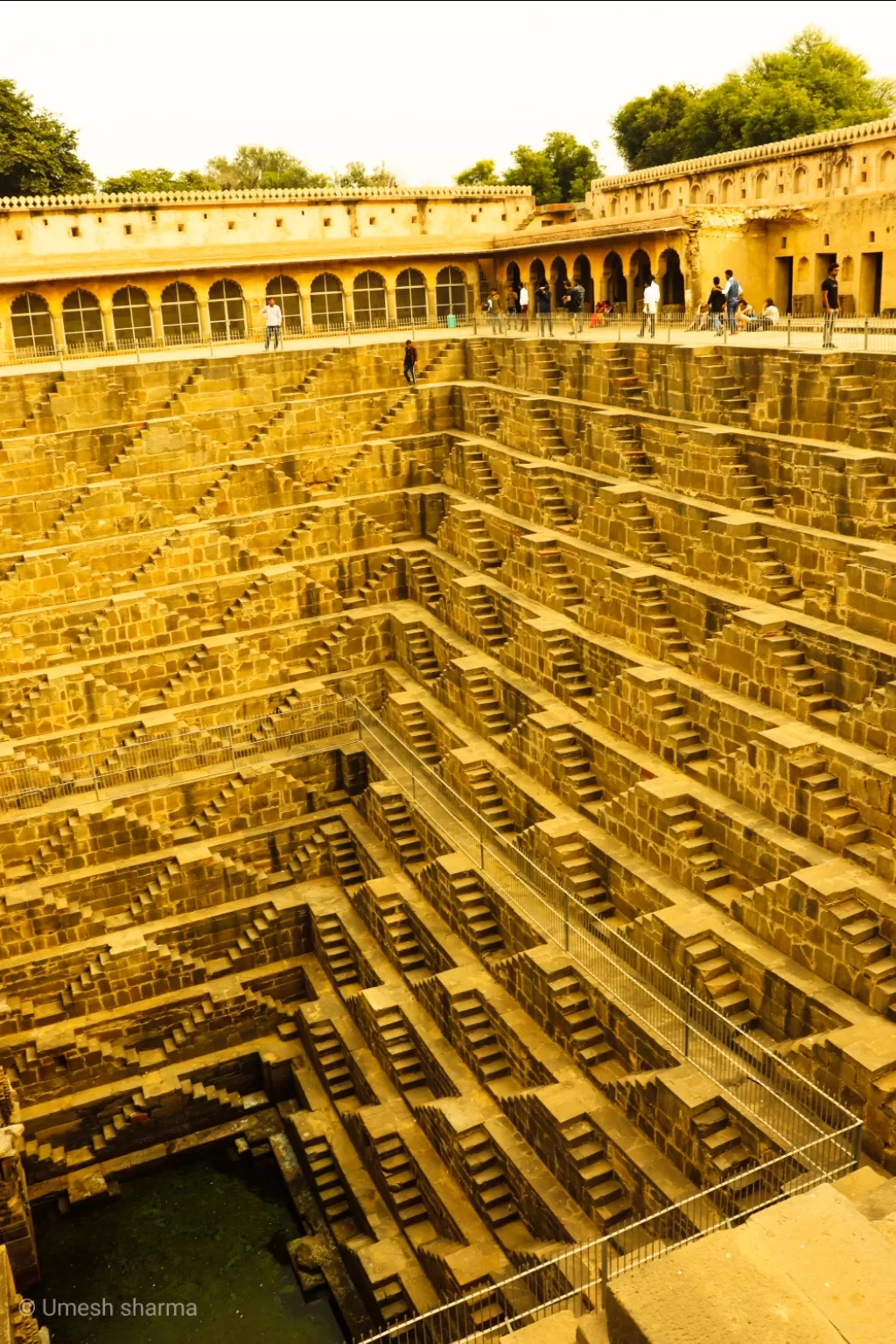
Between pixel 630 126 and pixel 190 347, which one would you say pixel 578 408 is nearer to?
pixel 190 347

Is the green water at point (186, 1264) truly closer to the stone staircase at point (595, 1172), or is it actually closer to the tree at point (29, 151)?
the stone staircase at point (595, 1172)

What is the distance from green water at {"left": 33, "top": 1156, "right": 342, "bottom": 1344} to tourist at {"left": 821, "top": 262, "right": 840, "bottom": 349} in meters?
12.4

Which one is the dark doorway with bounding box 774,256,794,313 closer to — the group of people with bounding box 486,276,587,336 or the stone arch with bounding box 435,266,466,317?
the group of people with bounding box 486,276,587,336

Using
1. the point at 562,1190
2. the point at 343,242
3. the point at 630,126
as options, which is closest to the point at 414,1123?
the point at 562,1190

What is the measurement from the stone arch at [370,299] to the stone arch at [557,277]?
420 cm

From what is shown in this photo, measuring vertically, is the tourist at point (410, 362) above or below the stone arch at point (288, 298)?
below

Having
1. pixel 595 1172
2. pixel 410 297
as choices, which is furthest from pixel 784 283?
pixel 595 1172

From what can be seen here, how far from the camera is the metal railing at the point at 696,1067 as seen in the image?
905 cm

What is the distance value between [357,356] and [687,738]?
10831 millimetres

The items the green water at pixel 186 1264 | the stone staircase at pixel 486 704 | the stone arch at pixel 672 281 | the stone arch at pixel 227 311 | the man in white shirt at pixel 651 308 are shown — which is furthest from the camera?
the stone arch at pixel 227 311

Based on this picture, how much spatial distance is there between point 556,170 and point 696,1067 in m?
42.8

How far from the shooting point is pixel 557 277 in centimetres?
2977

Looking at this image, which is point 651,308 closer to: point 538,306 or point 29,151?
point 538,306

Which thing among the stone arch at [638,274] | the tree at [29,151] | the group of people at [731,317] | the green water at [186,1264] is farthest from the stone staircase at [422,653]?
the tree at [29,151]
